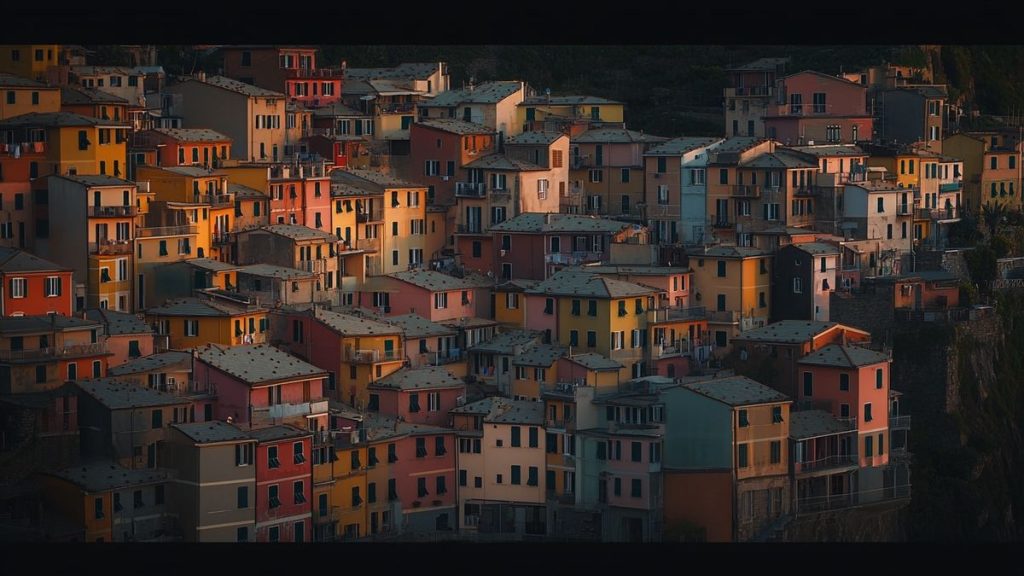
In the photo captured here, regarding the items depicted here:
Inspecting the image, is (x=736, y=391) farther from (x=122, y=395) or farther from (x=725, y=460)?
(x=122, y=395)

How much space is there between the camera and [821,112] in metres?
24.3

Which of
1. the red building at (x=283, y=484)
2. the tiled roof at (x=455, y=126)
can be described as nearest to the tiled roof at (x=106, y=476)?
the red building at (x=283, y=484)

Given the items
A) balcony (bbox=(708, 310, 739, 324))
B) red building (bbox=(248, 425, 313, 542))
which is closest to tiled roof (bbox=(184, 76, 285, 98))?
balcony (bbox=(708, 310, 739, 324))

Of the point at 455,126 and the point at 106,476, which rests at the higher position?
the point at 455,126

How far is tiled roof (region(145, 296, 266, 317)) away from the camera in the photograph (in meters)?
18.7

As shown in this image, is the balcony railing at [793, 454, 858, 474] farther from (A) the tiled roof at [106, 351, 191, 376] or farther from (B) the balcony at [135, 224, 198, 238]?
(B) the balcony at [135, 224, 198, 238]

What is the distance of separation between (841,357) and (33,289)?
6914 mm

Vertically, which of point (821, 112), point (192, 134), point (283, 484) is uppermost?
point (821, 112)

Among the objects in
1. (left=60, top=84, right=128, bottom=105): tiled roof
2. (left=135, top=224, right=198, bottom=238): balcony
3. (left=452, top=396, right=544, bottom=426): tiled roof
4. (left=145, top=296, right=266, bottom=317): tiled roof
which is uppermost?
(left=60, top=84, right=128, bottom=105): tiled roof

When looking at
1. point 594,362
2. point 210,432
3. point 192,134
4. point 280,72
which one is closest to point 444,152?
point 280,72

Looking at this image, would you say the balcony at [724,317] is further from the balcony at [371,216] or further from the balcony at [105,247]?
the balcony at [105,247]

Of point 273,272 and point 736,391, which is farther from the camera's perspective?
point 273,272

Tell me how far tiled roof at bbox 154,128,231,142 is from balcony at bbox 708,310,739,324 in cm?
514

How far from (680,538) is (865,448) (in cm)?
219
